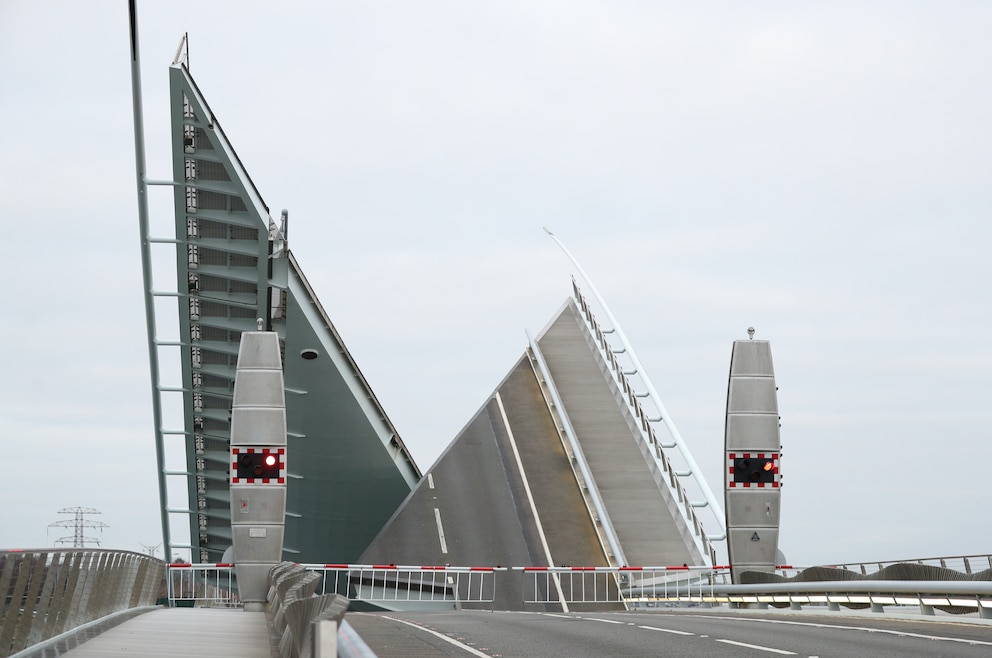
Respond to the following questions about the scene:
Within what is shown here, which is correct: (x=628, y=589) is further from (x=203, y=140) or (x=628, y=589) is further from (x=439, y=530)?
(x=203, y=140)

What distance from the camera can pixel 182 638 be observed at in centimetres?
1432

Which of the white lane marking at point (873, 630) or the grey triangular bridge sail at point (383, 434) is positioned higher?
the grey triangular bridge sail at point (383, 434)

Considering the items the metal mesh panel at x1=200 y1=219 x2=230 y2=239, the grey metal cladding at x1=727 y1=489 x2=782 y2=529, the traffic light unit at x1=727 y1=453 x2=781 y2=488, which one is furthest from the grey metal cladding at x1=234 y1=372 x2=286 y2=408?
the grey metal cladding at x1=727 y1=489 x2=782 y2=529

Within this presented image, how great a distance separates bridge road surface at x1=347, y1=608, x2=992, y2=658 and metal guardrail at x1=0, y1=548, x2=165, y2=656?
3029mm

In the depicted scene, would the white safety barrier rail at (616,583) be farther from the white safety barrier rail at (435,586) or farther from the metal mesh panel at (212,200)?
the metal mesh panel at (212,200)

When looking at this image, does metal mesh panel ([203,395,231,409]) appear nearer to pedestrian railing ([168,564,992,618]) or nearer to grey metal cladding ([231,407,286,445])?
pedestrian railing ([168,564,992,618])

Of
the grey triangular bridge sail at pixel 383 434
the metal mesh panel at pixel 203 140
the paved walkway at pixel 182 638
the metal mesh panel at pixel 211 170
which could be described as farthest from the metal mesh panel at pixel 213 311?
the paved walkway at pixel 182 638

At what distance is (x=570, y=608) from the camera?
1277 inches

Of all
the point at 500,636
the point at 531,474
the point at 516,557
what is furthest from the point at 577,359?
the point at 500,636

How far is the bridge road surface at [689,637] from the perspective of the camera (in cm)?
1195

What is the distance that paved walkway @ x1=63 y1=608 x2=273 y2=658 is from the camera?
11.9m

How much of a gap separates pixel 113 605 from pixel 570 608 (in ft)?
53.4

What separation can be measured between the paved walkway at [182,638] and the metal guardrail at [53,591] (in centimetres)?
35

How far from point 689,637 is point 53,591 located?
21.1 feet
